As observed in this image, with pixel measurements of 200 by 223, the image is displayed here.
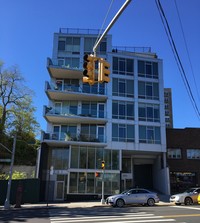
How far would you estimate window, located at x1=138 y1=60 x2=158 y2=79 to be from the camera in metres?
39.3

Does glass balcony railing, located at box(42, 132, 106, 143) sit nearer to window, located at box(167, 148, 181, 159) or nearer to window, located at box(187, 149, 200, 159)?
window, located at box(167, 148, 181, 159)

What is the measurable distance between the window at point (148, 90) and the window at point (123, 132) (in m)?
4.55

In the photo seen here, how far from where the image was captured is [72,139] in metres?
34.4

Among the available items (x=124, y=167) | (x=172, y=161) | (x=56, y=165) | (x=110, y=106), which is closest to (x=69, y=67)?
(x=110, y=106)

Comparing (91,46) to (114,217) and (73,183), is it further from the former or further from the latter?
(114,217)

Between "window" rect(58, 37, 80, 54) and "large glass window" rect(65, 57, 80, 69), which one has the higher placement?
"window" rect(58, 37, 80, 54)

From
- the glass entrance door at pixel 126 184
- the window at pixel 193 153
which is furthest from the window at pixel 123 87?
the window at pixel 193 153

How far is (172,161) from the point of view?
39.8 m

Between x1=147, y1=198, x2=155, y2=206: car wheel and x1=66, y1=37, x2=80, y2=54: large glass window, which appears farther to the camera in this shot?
x1=66, y1=37, x2=80, y2=54: large glass window

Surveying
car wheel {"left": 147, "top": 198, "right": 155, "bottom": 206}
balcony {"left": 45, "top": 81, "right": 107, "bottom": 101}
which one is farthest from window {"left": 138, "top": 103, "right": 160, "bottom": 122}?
car wheel {"left": 147, "top": 198, "right": 155, "bottom": 206}

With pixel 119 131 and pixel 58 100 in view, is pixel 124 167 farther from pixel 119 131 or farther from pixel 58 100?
pixel 58 100

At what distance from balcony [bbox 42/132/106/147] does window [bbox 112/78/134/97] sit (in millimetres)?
6123

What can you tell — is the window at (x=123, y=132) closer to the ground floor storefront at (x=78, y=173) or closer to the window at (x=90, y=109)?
the ground floor storefront at (x=78, y=173)

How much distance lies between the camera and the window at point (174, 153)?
40.0 meters
